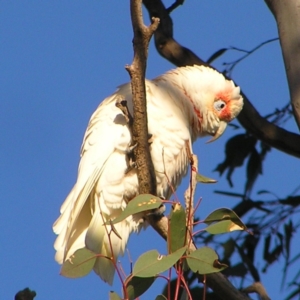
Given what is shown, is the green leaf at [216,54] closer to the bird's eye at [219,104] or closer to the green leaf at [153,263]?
the bird's eye at [219,104]

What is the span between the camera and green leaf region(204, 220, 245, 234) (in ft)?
5.92

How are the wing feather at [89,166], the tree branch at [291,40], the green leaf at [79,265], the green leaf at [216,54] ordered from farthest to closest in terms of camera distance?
the green leaf at [216,54] → the wing feather at [89,166] → the tree branch at [291,40] → the green leaf at [79,265]

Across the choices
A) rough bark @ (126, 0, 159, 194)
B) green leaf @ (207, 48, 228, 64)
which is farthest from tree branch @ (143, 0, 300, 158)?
rough bark @ (126, 0, 159, 194)

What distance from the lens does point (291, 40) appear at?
2.40 metres

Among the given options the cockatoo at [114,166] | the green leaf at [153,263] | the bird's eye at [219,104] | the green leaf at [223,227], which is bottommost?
the green leaf at [153,263]

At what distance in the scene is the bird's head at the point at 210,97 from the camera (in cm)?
287

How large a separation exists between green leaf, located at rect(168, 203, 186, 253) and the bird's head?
3.61ft

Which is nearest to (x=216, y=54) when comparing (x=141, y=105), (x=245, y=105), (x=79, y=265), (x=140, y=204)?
(x=245, y=105)

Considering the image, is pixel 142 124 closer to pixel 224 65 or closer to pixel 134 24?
pixel 134 24

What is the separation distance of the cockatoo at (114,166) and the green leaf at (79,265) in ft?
1.83

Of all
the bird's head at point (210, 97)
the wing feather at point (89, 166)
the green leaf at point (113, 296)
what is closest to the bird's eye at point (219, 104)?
the bird's head at point (210, 97)

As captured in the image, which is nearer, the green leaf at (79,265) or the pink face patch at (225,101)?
the green leaf at (79,265)

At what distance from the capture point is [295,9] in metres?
2.43

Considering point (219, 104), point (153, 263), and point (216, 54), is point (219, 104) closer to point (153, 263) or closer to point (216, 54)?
point (216, 54)
